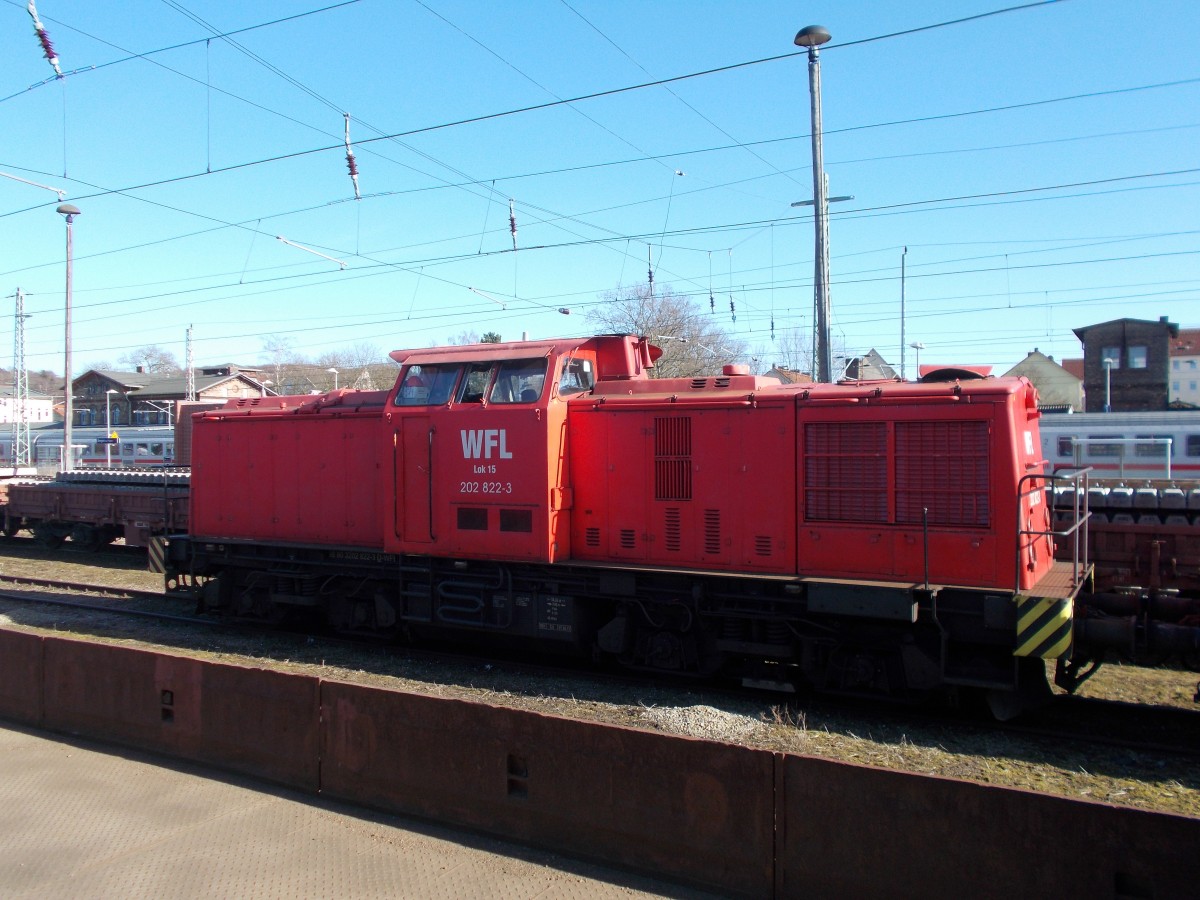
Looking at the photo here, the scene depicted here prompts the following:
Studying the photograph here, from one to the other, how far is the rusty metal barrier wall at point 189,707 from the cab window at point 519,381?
429 cm

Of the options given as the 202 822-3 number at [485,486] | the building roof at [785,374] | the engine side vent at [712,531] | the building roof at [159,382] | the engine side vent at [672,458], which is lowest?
the engine side vent at [712,531]

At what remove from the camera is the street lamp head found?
1292 centimetres

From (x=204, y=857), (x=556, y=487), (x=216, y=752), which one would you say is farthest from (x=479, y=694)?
(x=204, y=857)

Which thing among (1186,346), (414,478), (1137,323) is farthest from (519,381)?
(1186,346)

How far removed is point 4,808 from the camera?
5.72 m

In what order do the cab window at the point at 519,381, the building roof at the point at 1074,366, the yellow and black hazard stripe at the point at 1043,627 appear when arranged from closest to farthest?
the yellow and black hazard stripe at the point at 1043,627
the cab window at the point at 519,381
the building roof at the point at 1074,366

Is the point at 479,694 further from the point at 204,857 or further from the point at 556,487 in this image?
the point at 204,857

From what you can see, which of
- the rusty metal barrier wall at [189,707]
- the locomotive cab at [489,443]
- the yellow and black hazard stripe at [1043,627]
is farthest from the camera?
the locomotive cab at [489,443]

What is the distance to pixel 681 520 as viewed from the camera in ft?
29.9

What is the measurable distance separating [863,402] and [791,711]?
3035 millimetres

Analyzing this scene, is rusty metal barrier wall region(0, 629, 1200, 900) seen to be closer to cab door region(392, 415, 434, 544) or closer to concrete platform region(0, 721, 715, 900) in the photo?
concrete platform region(0, 721, 715, 900)

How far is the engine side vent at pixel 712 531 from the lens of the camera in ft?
29.2

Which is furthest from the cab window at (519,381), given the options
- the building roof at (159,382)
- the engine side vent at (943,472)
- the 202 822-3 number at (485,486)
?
the building roof at (159,382)

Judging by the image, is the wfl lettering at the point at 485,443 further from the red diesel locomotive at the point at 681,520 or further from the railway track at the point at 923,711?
the railway track at the point at 923,711
